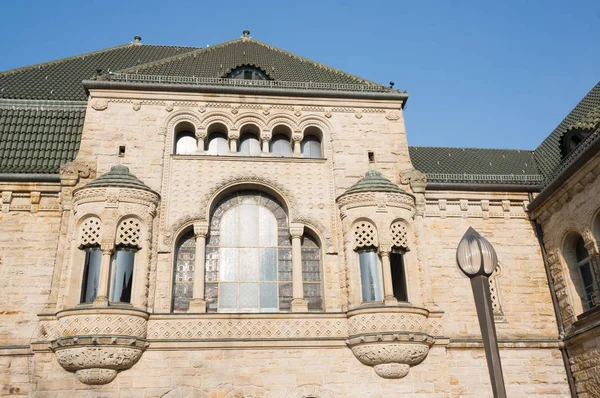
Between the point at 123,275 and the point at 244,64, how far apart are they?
8155 mm

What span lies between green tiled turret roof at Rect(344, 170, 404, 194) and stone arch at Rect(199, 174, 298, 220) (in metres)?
1.66

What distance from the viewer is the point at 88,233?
591 inches

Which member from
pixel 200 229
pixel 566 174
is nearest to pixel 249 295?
pixel 200 229

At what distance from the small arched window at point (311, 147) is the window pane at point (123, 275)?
240 inches

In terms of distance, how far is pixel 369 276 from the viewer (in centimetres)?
1545

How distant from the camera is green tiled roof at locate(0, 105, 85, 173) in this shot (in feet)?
55.3

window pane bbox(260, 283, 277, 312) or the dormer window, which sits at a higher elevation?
the dormer window

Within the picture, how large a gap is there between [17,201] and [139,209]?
363 centimetres

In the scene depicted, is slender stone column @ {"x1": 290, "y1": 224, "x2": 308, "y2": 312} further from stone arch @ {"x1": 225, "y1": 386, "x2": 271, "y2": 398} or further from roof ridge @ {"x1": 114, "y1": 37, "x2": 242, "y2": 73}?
roof ridge @ {"x1": 114, "y1": 37, "x2": 242, "y2": 73}

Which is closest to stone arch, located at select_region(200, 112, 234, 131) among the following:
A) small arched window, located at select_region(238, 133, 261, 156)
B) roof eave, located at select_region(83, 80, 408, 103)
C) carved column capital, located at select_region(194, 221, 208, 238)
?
small arched window, located at select_region(238, 133, 261, 156)

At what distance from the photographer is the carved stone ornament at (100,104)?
17.2m

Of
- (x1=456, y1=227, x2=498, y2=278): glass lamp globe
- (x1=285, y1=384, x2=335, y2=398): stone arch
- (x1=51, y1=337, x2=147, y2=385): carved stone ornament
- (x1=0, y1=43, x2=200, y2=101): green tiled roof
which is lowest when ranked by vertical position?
(x1=285, y1=384, x2=335, y2=398): stone arch

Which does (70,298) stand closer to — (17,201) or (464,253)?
(17,201)

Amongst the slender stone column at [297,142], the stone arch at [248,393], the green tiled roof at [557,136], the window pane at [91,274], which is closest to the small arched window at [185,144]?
the slender stone column at [297,142]
